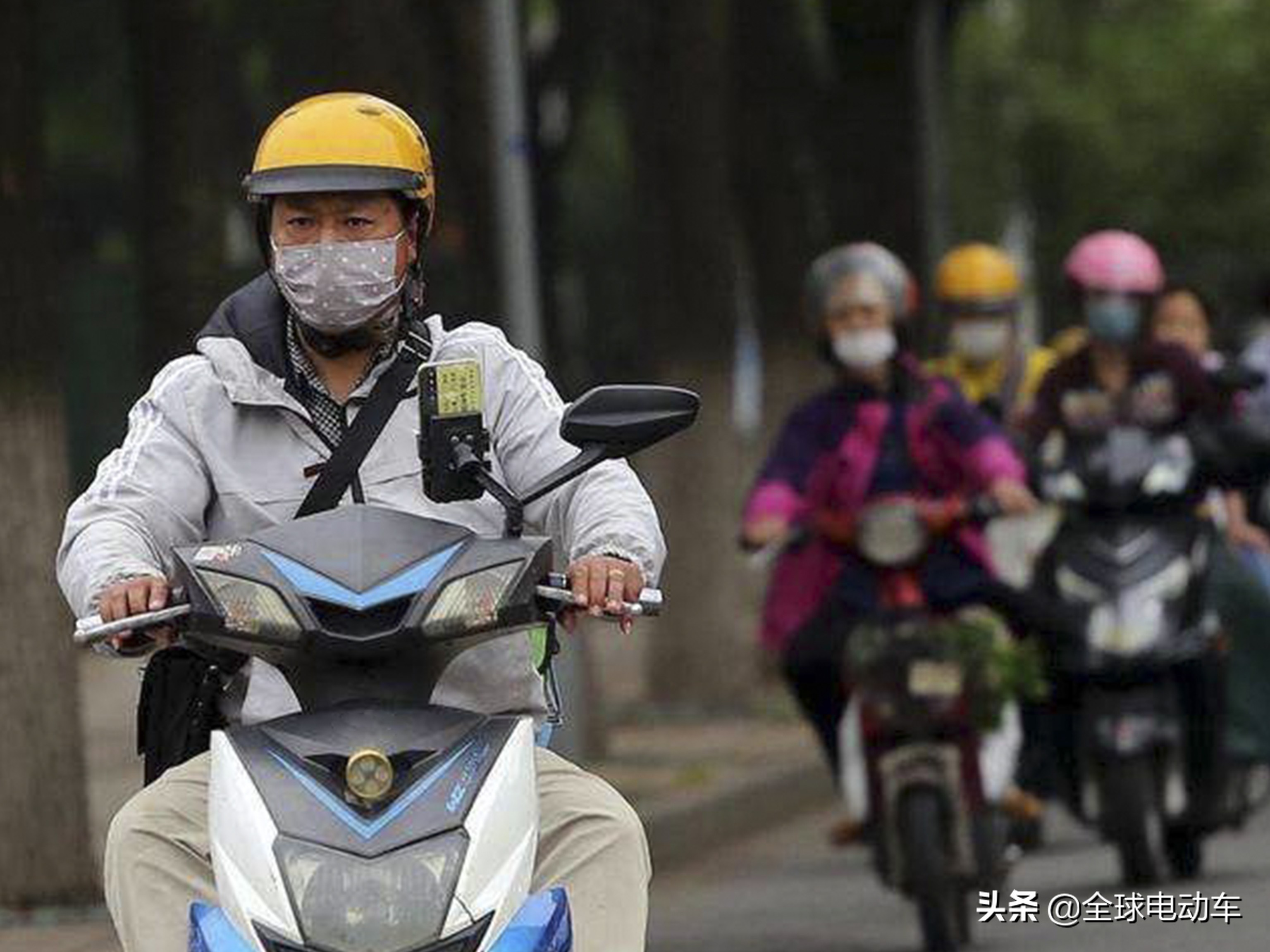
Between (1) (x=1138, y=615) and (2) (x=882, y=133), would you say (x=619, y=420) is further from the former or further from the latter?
(2) (x=882, y=133)

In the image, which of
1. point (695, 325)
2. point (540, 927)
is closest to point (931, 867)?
point (540, 927)

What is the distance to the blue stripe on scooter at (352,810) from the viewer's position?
15.8ft

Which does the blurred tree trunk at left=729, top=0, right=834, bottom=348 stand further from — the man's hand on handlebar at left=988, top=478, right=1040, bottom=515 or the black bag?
the black bag

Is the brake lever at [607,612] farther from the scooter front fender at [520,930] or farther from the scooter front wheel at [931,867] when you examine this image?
the scooter front wheel at [931,867]

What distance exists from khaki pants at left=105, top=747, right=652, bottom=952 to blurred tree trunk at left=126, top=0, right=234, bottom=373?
7349 millimetres

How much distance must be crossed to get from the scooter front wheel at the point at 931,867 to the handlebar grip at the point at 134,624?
17.7ft

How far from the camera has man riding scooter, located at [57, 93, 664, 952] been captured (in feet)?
17.0

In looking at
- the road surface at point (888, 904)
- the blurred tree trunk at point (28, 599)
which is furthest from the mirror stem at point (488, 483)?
the blurred tree trunk at point (28, 599)

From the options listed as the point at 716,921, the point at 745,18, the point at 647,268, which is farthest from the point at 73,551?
the point at 745,18

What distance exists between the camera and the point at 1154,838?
12.0m

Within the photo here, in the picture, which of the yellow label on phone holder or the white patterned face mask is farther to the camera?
the white patterned face mask

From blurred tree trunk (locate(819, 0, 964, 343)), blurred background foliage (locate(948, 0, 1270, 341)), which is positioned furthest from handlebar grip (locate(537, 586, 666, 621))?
blurred background foliage (locate(948, 0, 1270, 341))

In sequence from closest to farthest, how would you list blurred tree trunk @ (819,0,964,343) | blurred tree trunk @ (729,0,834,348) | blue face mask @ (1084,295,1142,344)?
blue face mask @ (1084,295,1142,344), blurred tree trunk @ (729,0,834,348), blurred tree trunk @ (819,0,964,343)

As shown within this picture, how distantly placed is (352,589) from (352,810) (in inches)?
10.8
